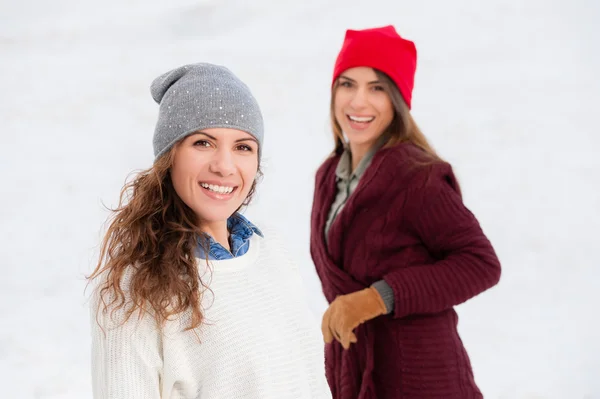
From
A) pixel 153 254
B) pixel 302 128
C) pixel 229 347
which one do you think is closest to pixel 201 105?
pixel 153 254

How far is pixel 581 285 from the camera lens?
365 cm

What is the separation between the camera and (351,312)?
1965mm

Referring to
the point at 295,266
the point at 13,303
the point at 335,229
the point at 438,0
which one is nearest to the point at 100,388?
the point at 295,266

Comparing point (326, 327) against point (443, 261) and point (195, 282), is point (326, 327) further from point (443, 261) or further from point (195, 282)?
point (195, 282)

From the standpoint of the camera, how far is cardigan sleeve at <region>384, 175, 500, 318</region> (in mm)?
1931

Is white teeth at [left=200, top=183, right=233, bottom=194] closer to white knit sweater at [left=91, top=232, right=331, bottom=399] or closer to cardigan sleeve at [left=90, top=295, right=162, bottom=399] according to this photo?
white knit sweater at [left=91, top=232, right=331, bottom=399]

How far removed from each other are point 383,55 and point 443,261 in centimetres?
57

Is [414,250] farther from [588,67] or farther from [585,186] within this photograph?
[588,67]

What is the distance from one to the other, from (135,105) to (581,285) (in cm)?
251

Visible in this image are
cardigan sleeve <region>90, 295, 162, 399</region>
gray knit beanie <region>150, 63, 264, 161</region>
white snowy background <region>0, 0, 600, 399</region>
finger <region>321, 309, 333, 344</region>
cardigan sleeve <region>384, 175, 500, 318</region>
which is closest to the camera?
cardigan sleeve <region>90, 295, 162, 399</region>

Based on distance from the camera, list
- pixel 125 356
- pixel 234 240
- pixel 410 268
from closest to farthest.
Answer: pixel 125 356 → pixel 234 240 → pixel 410 268

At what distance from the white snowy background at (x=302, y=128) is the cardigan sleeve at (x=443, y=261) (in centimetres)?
138

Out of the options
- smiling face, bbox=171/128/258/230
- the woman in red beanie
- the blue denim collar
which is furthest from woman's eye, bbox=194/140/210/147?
the woman in red beanie

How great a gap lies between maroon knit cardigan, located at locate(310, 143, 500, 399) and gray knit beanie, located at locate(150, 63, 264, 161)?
69 cm
